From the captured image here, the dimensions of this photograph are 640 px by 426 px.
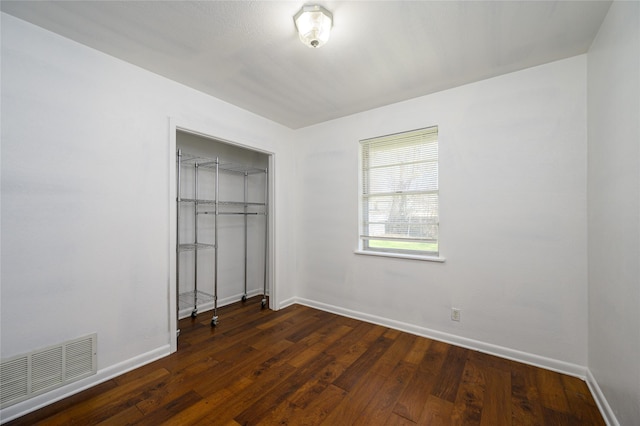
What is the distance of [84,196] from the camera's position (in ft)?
6.45

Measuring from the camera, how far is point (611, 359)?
162cm

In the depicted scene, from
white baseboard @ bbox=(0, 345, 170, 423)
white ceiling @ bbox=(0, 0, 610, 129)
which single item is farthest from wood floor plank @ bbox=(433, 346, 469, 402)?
white ceiling @ bbox=(0, 0, 610, 129)

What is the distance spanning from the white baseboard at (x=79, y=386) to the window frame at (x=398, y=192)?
2.29 meters

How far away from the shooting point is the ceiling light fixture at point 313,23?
158 cm

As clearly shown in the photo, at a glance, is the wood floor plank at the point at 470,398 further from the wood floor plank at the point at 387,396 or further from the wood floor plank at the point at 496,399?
the wood floor plank at the point at 387,396

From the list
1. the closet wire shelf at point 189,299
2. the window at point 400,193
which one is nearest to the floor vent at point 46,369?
the closet wire shelf at point 189,299

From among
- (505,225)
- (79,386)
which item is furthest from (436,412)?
(79,386)

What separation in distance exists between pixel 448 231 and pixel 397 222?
56cm

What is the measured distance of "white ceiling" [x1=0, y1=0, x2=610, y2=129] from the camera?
1615mm

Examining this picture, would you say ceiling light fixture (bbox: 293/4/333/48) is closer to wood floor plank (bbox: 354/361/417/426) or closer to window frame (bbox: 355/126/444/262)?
window frame (bbox: 355/126/444/262)

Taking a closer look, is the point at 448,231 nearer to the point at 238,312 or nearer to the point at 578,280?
the point at 578,280

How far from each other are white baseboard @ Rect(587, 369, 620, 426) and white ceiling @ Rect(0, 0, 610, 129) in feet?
7.97

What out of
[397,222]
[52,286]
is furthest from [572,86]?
[52,286]

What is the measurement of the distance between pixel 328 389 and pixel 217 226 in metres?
2.35
